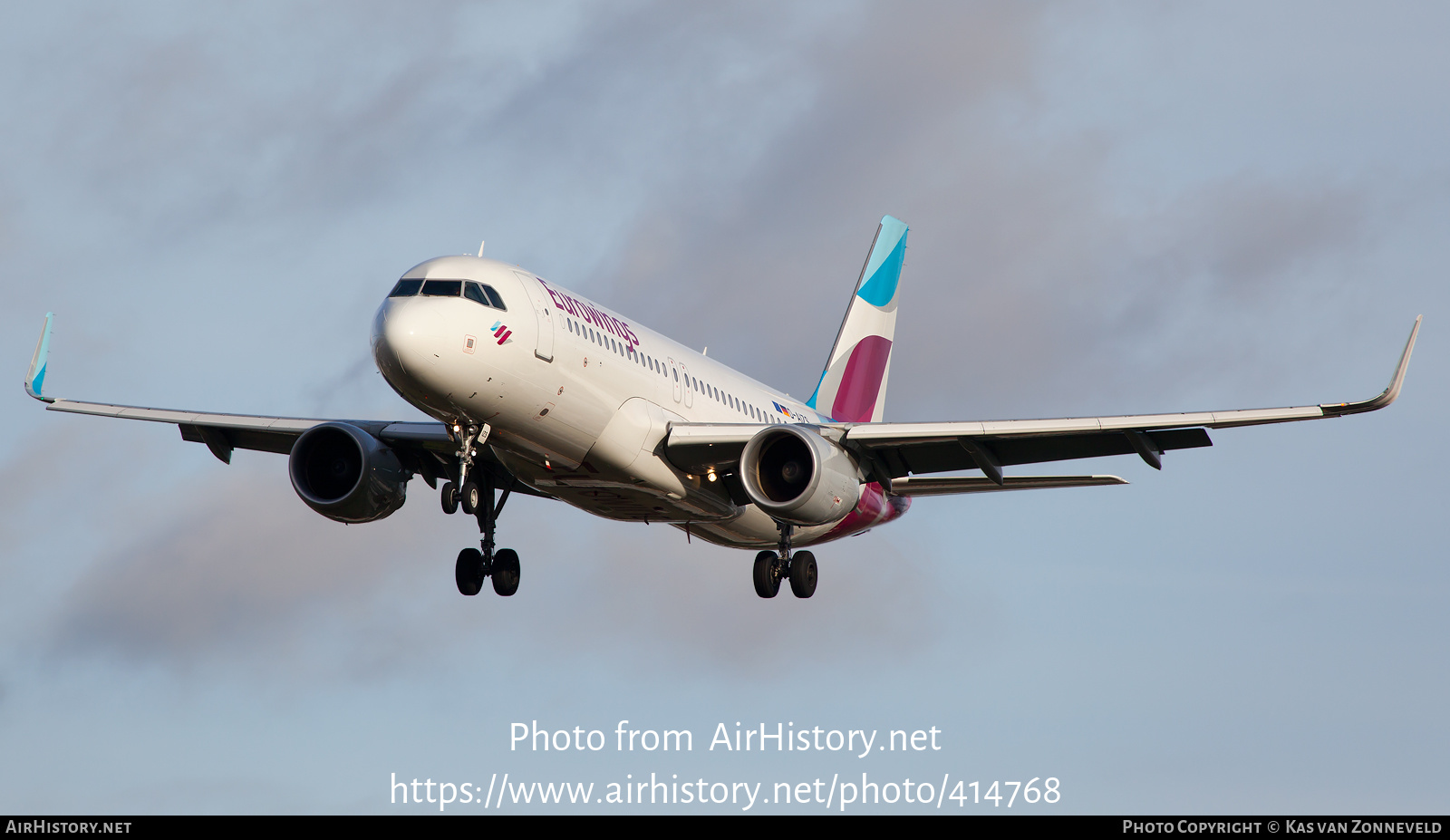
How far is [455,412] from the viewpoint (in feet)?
87.8

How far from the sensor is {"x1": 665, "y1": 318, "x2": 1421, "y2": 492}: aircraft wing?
93.5 ft

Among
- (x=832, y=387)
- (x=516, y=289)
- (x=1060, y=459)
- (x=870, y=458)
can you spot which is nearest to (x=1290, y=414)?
(x=1060, y=459)

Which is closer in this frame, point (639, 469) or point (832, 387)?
point (639, 469)

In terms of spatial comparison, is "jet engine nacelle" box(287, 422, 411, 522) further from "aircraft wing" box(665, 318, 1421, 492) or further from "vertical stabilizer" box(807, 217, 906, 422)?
"vertical stabilizer" box(807, 217, 906, 422)

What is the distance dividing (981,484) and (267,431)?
15589mm

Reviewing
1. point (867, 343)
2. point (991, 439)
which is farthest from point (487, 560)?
point (867, 343)

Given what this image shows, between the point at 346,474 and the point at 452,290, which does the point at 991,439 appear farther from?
the point at 346,474

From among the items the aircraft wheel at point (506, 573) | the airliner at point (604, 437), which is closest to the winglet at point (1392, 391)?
the airliner at point (604, 437)

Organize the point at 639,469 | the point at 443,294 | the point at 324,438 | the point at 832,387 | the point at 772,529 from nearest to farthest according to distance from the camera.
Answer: the point at 443,294 < the point at 639,469 < the point at 324,438 < the point at 772,529 < the point at 832,387

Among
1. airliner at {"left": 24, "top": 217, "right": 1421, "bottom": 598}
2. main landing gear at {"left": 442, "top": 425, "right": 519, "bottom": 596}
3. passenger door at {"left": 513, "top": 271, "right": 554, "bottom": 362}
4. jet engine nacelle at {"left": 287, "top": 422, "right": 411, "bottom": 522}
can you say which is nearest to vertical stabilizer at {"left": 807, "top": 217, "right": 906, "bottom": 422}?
airliner at {"left": 24, "top": 217, "right": 1421, "bottom": 598}

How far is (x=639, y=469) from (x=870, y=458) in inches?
210

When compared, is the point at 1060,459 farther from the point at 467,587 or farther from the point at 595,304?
the point at 467,587

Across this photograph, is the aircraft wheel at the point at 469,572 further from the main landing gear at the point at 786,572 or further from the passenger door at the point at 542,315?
the passenger door at the point at 542,315

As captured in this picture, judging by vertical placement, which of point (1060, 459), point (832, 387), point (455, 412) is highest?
point (832, 387)
